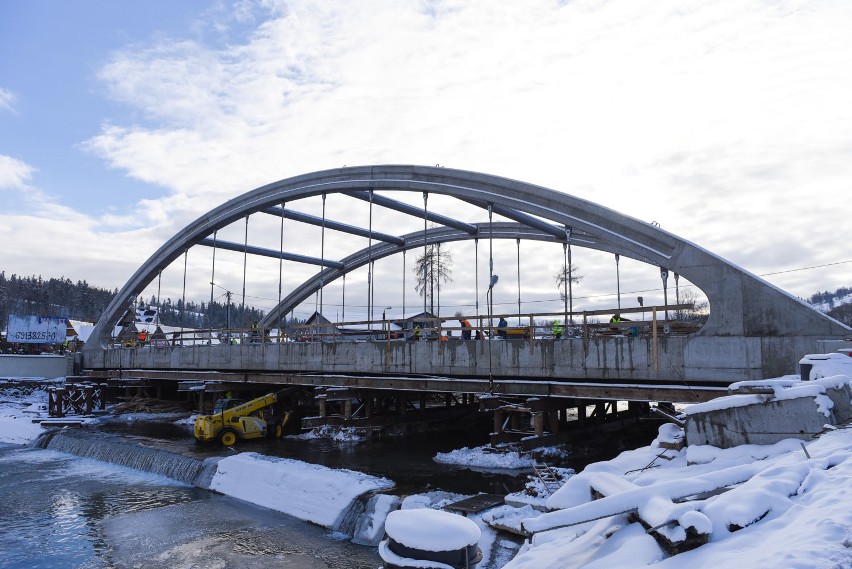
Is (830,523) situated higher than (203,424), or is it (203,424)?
(830,523)

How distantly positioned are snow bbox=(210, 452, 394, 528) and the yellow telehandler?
4.35 meters

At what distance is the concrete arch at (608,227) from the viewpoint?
14.5 metres

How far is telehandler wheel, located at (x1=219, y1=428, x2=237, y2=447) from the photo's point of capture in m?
23.5

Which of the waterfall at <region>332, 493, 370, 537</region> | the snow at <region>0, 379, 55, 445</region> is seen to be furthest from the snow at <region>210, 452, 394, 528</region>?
the snow at <region>0, 379, 55, 445</region>

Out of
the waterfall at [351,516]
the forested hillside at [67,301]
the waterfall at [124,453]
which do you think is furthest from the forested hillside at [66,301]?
the waterfall at [351,516]

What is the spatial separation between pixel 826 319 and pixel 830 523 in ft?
35.0

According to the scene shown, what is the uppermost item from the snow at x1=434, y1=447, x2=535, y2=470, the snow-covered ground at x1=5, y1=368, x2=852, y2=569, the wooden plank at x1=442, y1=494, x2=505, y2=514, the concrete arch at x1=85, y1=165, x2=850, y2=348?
the concrete arch at x1=85, y1=165, x2=850, y2=348

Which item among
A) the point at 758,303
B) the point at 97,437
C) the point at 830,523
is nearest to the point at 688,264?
the point at 758,303

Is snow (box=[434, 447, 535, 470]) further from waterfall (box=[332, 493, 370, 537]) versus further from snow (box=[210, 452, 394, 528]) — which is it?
waterfall (box=[332, 493, 370, 537])

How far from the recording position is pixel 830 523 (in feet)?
17.2

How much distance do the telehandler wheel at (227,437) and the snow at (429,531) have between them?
60.5ft

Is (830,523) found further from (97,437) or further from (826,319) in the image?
(97,437)

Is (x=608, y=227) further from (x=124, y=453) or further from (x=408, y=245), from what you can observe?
(x=408, y=245)

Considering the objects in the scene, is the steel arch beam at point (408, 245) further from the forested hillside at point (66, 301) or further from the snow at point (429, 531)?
the forested hillside at point (66, 301)
